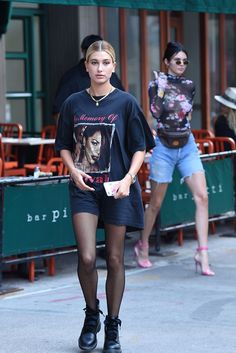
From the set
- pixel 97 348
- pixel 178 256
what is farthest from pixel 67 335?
pixel 178 256

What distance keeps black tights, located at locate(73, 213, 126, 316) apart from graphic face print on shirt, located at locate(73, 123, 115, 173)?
0.32m

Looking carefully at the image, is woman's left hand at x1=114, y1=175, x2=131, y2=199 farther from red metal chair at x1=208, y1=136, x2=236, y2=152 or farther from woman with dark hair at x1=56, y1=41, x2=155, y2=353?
red metal chair at x1=208, y1=136, x2=236, y2=152

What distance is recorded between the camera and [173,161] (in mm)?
9469

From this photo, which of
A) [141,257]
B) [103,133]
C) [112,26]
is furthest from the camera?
[112,26]

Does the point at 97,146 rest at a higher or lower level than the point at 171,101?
lower

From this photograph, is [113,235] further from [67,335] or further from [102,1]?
[102,1]

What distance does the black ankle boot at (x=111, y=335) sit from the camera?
6570 millimetres

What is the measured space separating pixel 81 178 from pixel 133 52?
8442mm

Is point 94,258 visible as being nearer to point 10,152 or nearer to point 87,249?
point 87,249

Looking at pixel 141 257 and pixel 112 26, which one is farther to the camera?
pixel 112 26

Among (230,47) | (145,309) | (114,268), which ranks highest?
(230,47)

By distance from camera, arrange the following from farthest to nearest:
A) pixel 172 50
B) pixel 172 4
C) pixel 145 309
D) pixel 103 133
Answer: pixel 172 4, pixel 172 50, pixel 145 309, pixel 103 133

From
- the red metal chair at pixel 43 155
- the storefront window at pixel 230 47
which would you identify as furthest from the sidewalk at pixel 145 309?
the storefront window at pixel 230 47

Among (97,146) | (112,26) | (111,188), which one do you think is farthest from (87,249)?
(112,26)
